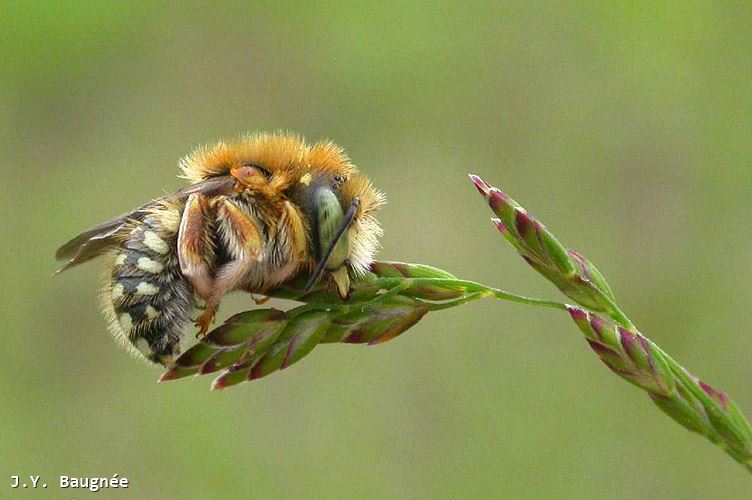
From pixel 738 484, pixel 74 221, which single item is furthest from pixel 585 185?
pixel 74 221

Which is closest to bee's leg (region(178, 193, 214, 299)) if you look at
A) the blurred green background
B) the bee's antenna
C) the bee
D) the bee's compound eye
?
the bee

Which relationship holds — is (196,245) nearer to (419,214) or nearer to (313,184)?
(313,184)

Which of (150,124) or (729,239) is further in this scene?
(150,124)

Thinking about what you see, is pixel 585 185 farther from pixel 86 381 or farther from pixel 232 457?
pixel 86 381

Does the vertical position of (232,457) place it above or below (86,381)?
below

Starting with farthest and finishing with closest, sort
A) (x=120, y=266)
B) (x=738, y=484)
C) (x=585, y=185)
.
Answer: (x=585, y=185) < (x=738, y=484) < (x=120, y=266)

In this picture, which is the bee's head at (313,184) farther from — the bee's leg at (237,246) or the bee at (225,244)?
the bee's leg at (237,246)

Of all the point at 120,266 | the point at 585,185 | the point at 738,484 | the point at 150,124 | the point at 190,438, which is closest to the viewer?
the point at 120,266

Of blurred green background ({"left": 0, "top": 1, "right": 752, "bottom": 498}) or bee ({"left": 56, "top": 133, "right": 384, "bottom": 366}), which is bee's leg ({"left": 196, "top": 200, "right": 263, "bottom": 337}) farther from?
blurred green background ({"left": 0, "top": 1, "right": 752, "bottom": 498})
